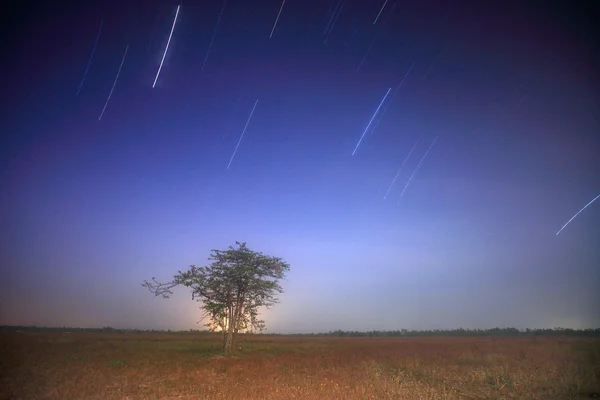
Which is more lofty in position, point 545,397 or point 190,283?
point 190,283

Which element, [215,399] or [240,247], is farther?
[240,247]

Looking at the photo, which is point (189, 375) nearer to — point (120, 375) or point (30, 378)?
point (120, 375)

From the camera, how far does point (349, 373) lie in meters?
15.2

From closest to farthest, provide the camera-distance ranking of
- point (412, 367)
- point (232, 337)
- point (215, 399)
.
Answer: point (215, 399)
point (412, 367)
point (232, 337)

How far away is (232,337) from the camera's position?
27.4 m

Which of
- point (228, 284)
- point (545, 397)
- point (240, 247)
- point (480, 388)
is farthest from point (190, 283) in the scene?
point (545, 397)

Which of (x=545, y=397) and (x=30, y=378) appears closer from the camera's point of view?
(x=545, y=397)

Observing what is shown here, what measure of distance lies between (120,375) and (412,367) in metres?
15.0

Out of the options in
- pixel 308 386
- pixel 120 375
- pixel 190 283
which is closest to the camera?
pixel 308 386

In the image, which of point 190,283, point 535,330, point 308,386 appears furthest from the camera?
point 535,330

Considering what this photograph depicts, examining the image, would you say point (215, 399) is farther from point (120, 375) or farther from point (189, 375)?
point (120, 375)

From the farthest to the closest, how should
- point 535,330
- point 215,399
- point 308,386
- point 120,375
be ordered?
point 535,330 < point 120,375 < point 308,386 < point 215,399

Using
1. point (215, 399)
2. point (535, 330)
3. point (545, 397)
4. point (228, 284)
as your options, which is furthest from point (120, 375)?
point (535, 330)

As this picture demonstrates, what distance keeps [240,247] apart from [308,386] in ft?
56.2
